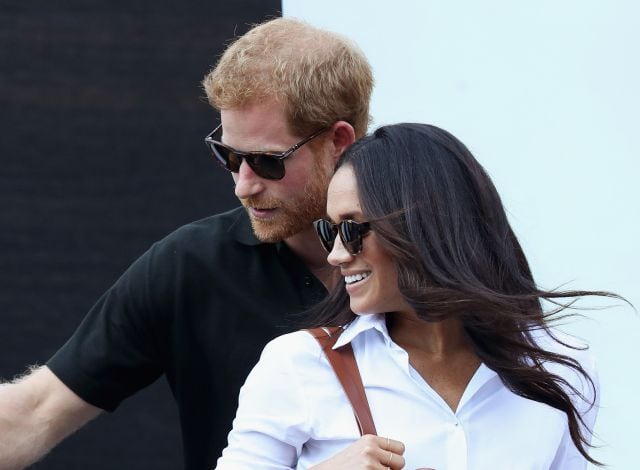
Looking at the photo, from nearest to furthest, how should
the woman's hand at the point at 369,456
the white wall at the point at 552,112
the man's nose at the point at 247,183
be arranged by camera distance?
1. the woman's hand at the point at 369,456
2. the man's nose at the point at 247,183
3. the white wall at the point at 552,112

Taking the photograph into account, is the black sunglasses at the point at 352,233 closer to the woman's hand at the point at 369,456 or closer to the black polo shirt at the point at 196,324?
the woman's hand at the point at 369,456

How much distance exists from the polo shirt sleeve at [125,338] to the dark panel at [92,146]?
3.47 ft

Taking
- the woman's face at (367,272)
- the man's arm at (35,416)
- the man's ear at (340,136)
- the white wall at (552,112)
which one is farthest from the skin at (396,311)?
the white wall at (552,112)

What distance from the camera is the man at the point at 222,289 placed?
244 cm

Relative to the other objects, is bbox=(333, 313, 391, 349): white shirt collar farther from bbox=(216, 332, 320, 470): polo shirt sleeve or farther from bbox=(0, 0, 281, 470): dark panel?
bbox=(0, 0, 281, 470): dark panel

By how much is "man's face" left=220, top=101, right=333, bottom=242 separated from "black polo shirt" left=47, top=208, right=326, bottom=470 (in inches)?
3.5

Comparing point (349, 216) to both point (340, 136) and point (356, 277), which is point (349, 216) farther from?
point (340, 136)

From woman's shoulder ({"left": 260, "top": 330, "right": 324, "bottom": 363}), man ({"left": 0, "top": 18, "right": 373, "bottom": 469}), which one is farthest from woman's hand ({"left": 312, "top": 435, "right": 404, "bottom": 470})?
man ({"left": 0, "top": 18, "right": 373, "bottom": 469})

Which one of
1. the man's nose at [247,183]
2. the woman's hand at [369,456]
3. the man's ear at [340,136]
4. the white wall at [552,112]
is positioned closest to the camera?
the woman's hand at [369,456]

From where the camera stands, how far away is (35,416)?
248 centimetres

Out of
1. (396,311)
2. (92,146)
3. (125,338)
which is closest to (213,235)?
(125,338)

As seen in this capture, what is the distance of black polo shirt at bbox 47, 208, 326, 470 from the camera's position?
244cm

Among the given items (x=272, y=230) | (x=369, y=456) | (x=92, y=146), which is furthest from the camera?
(x=92, y=146)

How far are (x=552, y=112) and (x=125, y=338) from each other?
5.42 ft
